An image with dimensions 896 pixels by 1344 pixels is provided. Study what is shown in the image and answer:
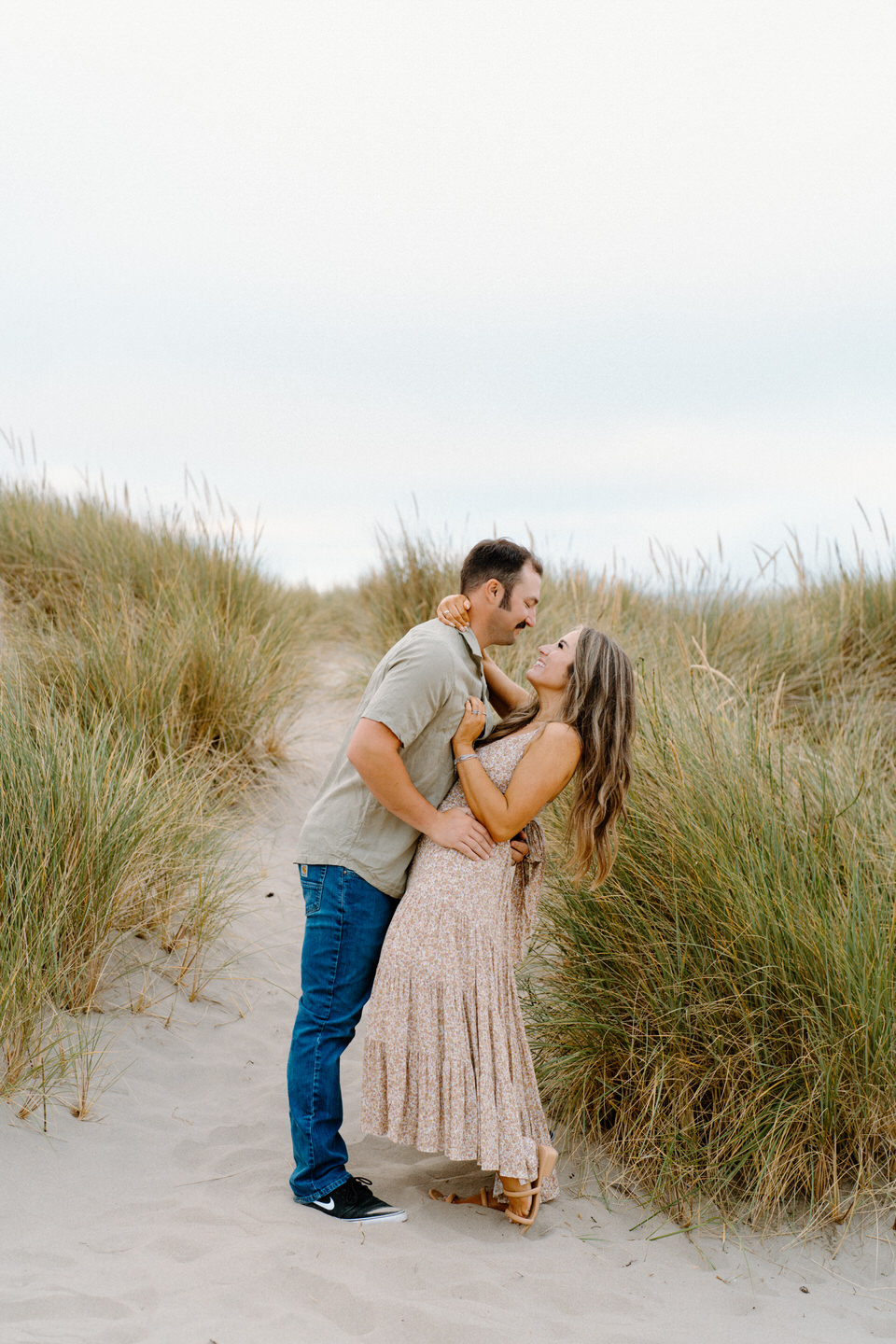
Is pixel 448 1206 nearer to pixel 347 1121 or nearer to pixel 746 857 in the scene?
pixel 347 1121

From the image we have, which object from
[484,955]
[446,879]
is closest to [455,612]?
[446,879]

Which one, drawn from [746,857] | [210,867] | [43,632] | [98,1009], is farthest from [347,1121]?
[43,632]

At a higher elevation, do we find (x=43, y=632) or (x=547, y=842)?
(x=43, y=632)

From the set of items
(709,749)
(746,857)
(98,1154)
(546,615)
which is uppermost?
(546,615)

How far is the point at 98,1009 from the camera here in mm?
4051

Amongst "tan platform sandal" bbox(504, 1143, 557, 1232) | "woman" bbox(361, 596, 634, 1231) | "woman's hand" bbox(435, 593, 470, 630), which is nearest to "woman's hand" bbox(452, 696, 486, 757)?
"woman" bbox(361, 596, 634, 1231)

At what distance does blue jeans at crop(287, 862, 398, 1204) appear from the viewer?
304cm

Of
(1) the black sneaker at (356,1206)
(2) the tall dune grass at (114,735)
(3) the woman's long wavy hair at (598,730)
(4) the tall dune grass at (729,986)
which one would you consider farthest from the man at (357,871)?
(2) the tall dune grass at (114,735)

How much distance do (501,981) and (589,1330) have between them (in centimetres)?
90

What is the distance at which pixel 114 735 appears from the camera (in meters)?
5.45

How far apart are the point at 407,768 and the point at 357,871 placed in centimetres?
34

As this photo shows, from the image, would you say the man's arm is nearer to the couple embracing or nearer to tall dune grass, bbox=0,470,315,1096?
the couple embracing

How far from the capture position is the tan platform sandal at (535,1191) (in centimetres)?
307

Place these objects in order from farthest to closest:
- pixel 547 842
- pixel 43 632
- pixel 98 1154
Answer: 1. pixel 43 632
2. pixel 547 842
3. pixel 98 1154
